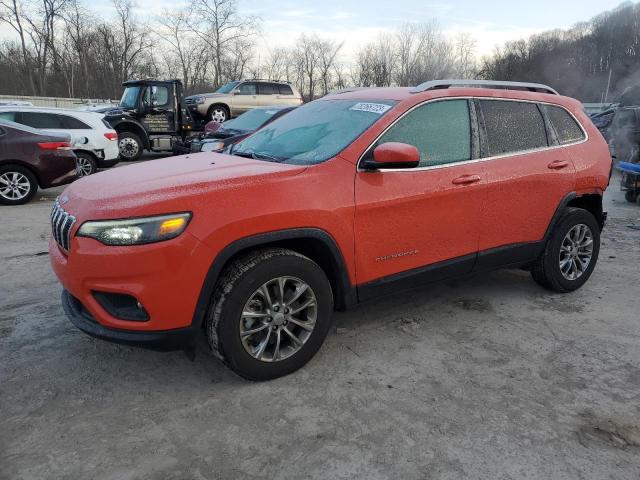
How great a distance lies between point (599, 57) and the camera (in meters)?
55.7

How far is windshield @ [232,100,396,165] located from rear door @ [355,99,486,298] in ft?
0.69

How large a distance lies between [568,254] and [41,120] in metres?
10.4

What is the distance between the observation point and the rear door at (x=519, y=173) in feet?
12.1

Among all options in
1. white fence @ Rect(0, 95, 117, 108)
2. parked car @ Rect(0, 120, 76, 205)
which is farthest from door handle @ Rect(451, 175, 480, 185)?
white fence @ Rect(0, 95, 117, 108)

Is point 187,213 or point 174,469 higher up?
point 187,213

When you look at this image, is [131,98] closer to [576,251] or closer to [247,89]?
[247,89]

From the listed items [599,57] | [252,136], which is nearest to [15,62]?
[252,136]

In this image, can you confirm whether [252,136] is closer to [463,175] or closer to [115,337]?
[463,175]

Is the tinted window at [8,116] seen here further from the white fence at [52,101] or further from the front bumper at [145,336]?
the white fence at [52,101]

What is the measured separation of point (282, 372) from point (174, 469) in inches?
34.2

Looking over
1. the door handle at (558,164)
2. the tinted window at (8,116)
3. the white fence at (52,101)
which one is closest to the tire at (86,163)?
the tinted window at (8,116)

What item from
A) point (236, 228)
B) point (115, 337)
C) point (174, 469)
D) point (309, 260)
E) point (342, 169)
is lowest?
point (174, 469)

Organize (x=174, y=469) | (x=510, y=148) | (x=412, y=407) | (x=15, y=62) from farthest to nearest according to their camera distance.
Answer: (x=15, y=62), (x=510, y=148), (x=412, y=407), (x=174, y=469)

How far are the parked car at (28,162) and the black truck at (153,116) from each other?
223 inches
